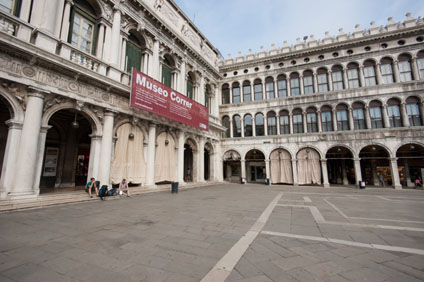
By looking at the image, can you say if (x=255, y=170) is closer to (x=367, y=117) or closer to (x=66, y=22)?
(x=367, y=117)

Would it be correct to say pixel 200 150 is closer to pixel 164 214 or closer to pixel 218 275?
pixel 164 214

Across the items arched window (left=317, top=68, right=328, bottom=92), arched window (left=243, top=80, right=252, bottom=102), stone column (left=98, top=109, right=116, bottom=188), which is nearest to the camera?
stone column (left=98, top=109, right=116, bottom=188)

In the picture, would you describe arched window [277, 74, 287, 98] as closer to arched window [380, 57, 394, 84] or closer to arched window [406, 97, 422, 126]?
arched window [380, 57, 394, 84]

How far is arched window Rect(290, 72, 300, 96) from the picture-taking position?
21.4 m

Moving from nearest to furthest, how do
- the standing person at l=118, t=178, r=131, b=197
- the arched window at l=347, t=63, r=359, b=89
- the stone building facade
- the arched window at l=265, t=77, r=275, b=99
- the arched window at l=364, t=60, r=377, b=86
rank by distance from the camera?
the standing person at l=118, t=178, r=131, b=197, the stone building facade, the arched window at l=364, t=60, r=377, b=86, the arched window at l=347, t=63, r=359, b=89, the arched window at l=265, t=77, r=275, b=99

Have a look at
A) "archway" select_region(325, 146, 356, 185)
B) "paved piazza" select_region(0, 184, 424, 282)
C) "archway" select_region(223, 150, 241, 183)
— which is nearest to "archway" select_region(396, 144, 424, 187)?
"archway" select_region(325, 146, 356, 185)

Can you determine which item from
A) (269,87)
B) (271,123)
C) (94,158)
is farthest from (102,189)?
(269,87)

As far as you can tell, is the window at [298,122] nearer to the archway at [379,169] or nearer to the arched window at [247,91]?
the arched window at [247,91]

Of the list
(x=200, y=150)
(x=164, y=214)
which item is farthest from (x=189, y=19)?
(x=164, y=214)

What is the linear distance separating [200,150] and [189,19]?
12873 millimetres

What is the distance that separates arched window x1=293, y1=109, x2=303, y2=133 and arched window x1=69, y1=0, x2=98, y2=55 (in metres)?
19.2

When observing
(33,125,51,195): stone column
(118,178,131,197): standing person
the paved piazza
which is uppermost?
(33,125,51,195): stone column

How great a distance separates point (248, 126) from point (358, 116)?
11.1m

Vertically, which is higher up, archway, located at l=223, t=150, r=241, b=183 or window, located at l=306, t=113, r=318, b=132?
window, located at l=306, t=113, r=318, b=132
